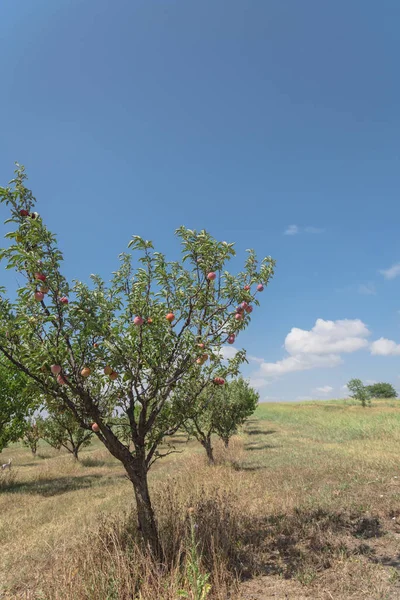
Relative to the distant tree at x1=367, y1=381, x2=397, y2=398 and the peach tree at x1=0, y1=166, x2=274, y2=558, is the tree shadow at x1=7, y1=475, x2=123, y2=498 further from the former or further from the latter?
the distant tree at x1=367, y1=381, x2=397, y2=398

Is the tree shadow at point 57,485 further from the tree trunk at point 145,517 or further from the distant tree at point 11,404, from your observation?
the tree trunk at point 145,517

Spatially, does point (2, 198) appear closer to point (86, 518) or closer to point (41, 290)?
point (41, 290)

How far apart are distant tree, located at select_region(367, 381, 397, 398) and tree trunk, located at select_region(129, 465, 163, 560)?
113 m

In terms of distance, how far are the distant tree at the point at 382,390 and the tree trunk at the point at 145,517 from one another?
113412 mm

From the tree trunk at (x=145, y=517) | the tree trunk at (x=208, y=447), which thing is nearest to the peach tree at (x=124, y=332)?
the tree trunk at (x=145, y=517)

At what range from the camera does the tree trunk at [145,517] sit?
18.6 ft

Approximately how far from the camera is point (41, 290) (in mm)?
4918

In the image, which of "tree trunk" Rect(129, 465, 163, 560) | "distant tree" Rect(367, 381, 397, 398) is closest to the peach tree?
"tree trunk" Rect(129, 465, 163, 560)

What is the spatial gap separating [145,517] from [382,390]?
119 m

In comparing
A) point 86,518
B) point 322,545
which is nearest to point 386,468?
point 322,545

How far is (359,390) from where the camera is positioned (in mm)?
74188

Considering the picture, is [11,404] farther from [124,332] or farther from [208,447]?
[124,332]

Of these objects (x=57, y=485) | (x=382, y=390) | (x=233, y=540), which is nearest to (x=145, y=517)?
(x=233, y=540)

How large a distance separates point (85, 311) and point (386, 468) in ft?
44.0
